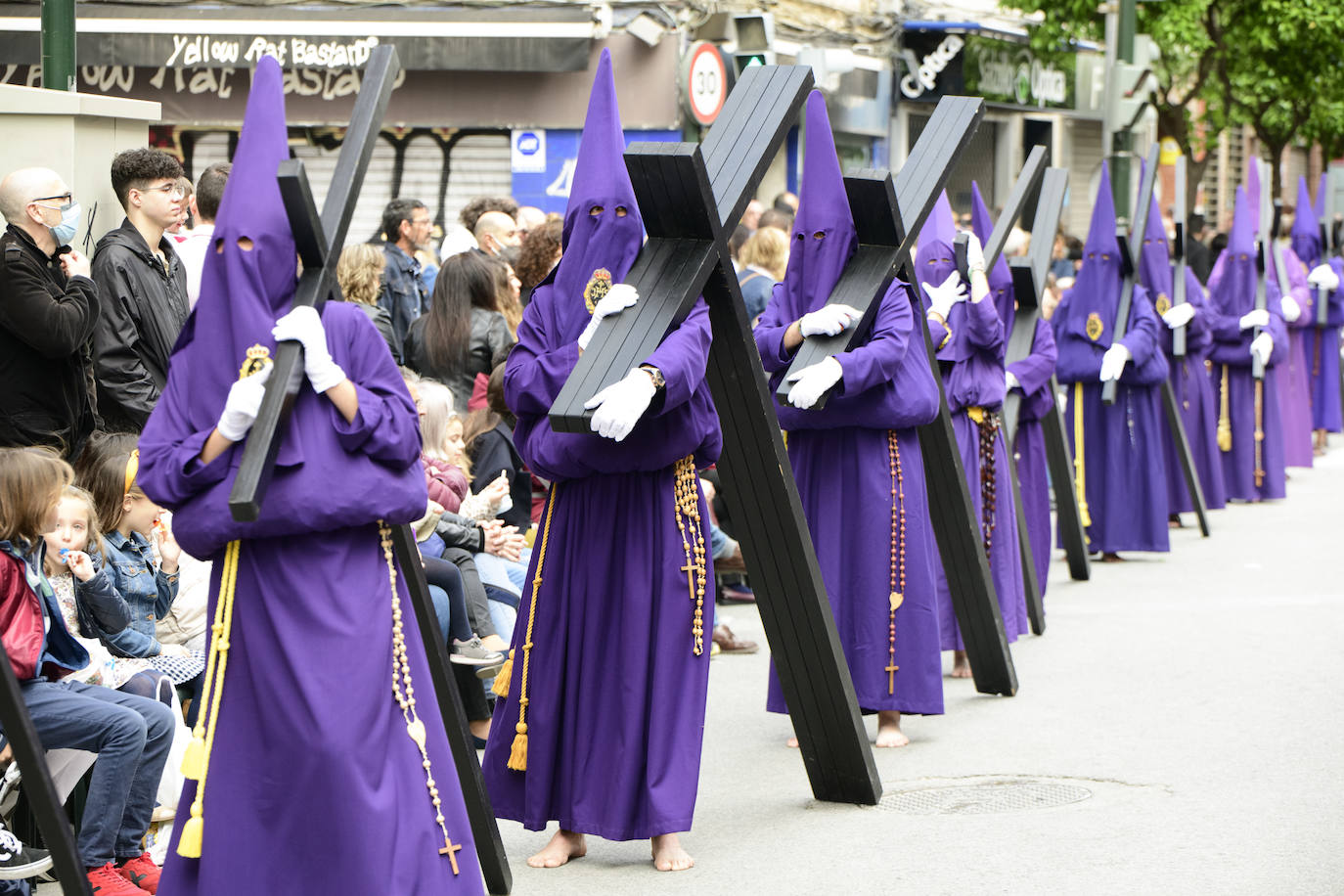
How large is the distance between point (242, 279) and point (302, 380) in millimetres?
274

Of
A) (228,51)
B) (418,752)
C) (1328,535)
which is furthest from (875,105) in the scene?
(418,752)

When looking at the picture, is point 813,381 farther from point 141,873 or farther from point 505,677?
point 141,873

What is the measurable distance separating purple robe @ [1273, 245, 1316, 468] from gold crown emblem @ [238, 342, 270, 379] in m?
13.8

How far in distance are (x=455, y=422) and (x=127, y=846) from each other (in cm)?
280

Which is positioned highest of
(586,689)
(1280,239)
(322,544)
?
(1280,239)

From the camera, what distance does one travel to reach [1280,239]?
1772 cm

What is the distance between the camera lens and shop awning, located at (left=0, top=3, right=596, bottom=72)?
59.2 ft

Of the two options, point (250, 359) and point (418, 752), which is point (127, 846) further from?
point (250, 359)

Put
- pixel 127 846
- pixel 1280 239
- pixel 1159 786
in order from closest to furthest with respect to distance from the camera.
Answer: pixel 127 846 → pixel 1159 786 → pixel 1280 239

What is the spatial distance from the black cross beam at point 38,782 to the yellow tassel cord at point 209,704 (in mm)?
258

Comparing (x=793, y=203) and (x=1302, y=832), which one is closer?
(x=1302, y=832)

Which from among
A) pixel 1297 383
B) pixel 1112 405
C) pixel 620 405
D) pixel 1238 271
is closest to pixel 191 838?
pixel 620 405

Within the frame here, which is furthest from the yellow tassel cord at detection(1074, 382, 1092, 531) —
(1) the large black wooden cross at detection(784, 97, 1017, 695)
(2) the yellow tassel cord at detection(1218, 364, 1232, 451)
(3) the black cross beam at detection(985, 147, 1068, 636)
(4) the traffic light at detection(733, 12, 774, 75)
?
(4) the traffic light at detection(733, 12, 774, 75)

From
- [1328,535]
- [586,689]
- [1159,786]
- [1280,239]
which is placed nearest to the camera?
[586,689]
